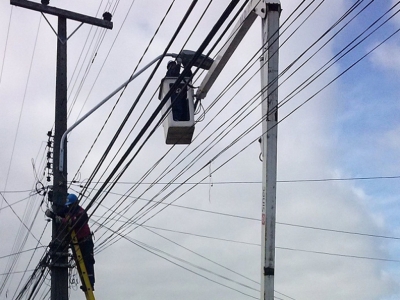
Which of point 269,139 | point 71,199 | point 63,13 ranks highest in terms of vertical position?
point 63,13

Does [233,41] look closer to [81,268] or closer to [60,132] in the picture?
[60,132]

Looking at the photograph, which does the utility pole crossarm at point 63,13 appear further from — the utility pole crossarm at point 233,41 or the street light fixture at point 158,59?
the utility pole crossarm at point 233,41

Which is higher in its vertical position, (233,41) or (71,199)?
(233,41)

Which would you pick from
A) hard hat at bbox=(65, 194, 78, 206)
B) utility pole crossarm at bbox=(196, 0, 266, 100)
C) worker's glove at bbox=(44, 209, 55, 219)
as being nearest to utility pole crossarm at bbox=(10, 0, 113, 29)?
hard hat at bbox=(65, 194, 78, 206)

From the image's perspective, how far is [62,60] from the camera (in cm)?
1619

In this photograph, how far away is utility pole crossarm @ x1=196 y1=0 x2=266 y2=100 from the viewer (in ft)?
28.1

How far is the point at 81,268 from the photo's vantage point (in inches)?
612

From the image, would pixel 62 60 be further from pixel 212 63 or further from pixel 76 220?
pixel 212 63

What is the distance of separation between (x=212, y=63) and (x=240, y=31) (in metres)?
0.91

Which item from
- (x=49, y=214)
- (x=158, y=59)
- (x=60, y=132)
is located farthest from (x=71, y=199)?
(x=158, y=59)

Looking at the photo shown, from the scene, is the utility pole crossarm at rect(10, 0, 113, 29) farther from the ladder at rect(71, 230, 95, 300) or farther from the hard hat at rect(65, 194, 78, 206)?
the ladder at rect(71, 230, 95, 300)

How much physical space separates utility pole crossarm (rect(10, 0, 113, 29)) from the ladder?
5105mm

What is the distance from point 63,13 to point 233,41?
8095 mm

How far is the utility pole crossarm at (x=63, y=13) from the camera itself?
15.8m
